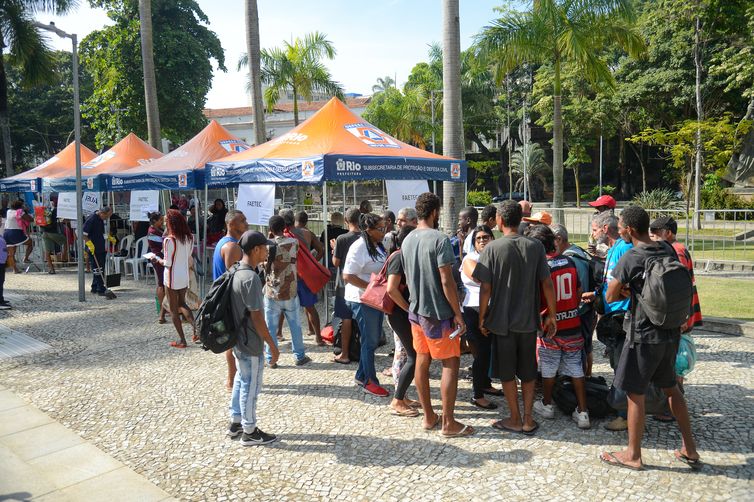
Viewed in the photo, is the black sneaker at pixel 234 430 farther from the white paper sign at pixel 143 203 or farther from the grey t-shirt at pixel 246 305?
the white paper sign at pixel 143 203

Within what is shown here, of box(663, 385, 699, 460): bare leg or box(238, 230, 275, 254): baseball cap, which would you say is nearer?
box(663, 385, 699, 460): bare leg

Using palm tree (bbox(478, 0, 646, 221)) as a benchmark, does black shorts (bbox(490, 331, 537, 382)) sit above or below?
below

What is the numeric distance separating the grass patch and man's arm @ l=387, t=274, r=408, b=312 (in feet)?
19.0

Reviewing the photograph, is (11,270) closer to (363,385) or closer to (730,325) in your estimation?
(363,385)

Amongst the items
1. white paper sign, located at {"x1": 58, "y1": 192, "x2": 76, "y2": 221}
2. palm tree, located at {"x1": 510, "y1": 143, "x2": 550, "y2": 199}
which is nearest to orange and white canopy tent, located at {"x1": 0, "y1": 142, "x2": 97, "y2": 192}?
white paper sign, located at {"x1": 58, "y1": 192, "x2": 76, "y2": 221}

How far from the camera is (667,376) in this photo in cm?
396

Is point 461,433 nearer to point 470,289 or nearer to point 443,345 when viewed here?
point 443,345

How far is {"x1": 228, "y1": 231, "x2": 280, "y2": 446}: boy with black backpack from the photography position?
4418 mm

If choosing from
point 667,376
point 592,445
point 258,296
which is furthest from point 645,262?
point 258,296

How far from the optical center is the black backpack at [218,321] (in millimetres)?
4418

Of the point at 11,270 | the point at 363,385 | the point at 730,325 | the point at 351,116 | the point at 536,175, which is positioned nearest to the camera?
the point at 363,385

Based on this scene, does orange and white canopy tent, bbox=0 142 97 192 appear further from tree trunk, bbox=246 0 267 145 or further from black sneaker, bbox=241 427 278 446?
black sneaker, bbox=241 427 278 446

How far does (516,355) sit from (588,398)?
2.86 ft

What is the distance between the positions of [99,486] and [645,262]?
4.11 metres
